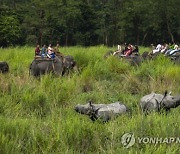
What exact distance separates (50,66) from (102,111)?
5.84m

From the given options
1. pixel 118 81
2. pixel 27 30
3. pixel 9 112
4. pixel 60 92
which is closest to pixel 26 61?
pixel 118 81

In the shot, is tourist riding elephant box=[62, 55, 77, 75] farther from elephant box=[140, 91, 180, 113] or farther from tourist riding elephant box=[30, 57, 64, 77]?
elephant box=[140, 91, 180, 113]

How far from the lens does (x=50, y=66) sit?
1070cm

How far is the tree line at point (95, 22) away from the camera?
34.8m

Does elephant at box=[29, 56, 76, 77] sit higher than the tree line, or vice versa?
the tree line

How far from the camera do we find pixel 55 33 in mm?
36312

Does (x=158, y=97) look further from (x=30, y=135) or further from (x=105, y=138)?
(x=30, y=135)

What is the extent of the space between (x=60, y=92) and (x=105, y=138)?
8.01 feet

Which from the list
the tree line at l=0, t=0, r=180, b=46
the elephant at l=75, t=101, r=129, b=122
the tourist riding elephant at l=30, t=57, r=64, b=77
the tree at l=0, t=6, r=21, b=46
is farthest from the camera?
the tree line at l=0, t=0, r=180, b=46

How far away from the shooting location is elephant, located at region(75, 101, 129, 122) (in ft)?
16.4

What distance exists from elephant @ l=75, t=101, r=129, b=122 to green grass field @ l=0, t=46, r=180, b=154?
132 mm

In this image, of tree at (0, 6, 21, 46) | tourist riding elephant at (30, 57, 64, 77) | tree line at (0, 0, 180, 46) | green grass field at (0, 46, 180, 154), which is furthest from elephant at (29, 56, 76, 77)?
tree line at (0, 0, 180, 46)

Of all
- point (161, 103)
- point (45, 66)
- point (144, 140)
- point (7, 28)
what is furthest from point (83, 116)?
point (7, 28)

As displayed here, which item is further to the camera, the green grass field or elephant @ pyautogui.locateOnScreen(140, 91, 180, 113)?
elephant @ pyautogui.locateOnScreen(140, 91, 180, 113)
